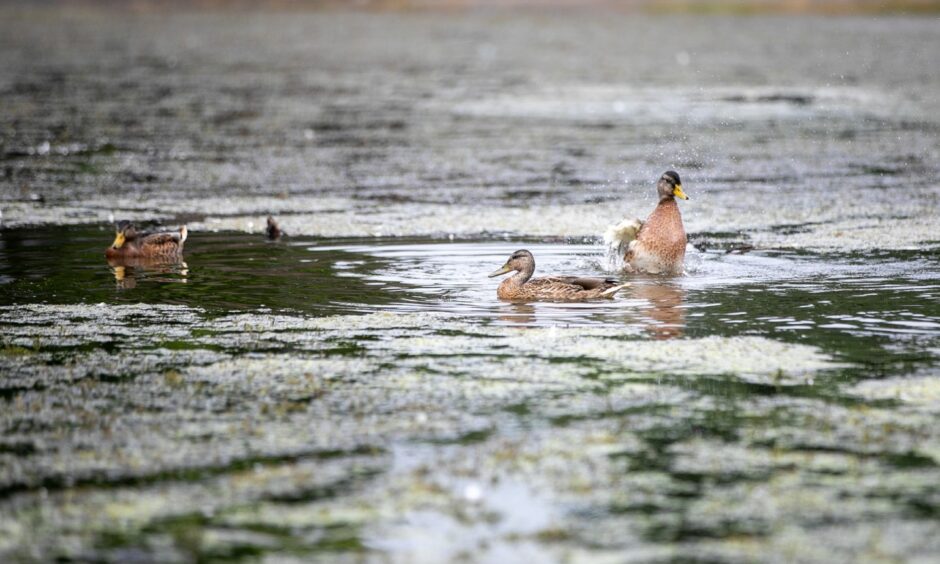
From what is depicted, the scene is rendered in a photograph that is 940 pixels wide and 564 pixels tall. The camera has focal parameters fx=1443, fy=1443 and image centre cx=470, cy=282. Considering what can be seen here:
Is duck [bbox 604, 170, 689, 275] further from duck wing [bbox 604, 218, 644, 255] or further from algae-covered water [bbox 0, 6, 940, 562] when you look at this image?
algae-covered water [bbox 0, 6, 940, 562]

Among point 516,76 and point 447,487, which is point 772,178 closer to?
point 447,487

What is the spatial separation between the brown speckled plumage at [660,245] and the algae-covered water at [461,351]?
25cm

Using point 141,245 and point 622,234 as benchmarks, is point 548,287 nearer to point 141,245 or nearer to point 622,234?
point 622,234

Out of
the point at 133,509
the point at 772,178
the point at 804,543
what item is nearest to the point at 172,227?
the point at 772,178

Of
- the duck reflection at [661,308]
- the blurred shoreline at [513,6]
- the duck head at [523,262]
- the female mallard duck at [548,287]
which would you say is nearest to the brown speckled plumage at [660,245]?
the duck reflection at [661,308]

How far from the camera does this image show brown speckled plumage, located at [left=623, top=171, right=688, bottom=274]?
1063cm

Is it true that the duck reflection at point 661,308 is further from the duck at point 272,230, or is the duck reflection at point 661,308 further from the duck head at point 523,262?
the duck at point 272,230

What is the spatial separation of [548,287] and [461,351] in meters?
1.86

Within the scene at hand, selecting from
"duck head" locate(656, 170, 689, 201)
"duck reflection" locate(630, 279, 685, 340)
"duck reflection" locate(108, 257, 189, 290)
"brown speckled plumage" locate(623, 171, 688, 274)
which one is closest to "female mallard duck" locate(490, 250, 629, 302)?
"duck reflection" locate(630, 279, 685, 340)

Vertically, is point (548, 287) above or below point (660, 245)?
below

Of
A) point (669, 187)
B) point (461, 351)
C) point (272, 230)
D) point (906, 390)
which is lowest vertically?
point (906, 390)

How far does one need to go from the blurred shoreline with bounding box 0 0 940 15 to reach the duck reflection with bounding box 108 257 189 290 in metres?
57.8

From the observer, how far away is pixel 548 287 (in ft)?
31.6

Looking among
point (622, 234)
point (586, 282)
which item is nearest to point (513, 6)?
point (622, 234)
